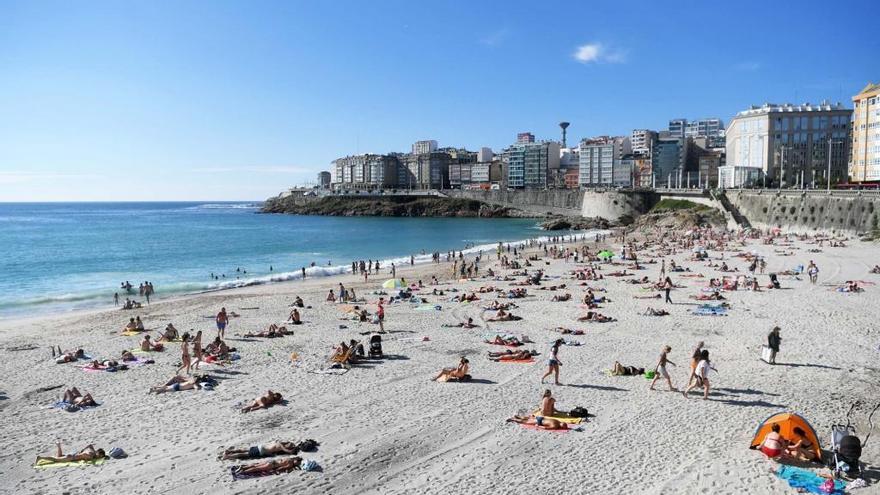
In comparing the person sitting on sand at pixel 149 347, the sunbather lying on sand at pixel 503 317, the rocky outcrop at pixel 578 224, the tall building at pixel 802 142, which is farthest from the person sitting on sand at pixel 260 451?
the tall building at pixel 802 142

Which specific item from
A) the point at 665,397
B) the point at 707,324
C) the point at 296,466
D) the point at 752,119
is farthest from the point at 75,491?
the point at 752,119

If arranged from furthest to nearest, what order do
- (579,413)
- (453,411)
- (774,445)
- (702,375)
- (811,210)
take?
(811,210) → (702,375) → (453,411) → (579,413) → (774,445)

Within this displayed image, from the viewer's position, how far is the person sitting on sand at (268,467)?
9.08 metres

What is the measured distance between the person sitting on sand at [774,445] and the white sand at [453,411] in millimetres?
266

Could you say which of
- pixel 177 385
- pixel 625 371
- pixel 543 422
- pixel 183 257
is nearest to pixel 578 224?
pixel 183 257

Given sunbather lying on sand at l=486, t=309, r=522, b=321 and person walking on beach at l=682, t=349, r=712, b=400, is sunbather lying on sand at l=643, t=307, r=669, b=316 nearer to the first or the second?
sunbather lying on sand at l=486, t=309, r=522, b=321

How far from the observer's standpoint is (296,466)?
9305mm

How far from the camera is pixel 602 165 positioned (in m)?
144

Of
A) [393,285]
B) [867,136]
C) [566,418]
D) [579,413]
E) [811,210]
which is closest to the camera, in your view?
[566,418]

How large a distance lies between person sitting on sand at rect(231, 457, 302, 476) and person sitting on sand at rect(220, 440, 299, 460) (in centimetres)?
30

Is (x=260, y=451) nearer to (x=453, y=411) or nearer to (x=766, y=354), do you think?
(x=453, y=411)

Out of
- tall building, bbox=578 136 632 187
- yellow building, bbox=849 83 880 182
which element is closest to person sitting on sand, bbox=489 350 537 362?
yellow building, bbox=849 83 880 182

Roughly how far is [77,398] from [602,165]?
13939 cm

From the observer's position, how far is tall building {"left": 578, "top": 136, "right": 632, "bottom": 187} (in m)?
142
